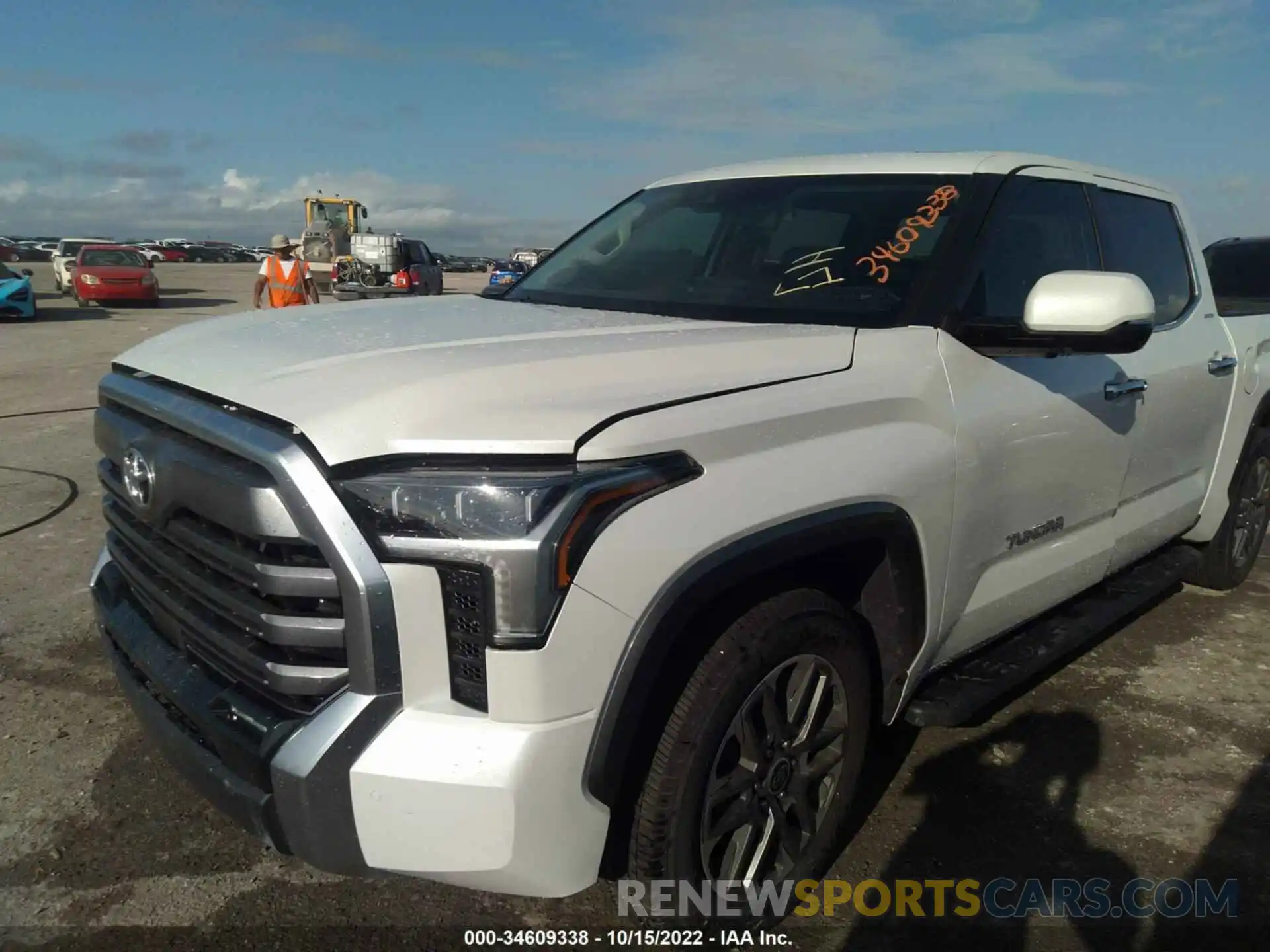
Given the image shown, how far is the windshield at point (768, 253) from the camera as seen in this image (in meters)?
2.76

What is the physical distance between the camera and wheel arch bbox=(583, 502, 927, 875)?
5.98 ft

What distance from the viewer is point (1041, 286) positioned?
2508mm

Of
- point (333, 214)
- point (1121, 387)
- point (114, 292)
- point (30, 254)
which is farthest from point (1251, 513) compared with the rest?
point (30, 254)

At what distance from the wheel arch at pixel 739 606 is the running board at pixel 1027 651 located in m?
0.20

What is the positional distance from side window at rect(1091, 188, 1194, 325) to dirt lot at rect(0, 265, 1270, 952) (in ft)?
4.88

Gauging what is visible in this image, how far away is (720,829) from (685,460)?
851 millimetres

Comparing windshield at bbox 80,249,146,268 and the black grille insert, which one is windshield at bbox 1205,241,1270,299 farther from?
windshield at bbox 80,249,146,268

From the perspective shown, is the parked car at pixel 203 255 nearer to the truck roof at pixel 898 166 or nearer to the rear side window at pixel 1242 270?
the rear side window at pixel 1242 270

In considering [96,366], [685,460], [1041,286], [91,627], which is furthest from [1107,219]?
[96,366]

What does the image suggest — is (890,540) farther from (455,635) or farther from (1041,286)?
(455,635)

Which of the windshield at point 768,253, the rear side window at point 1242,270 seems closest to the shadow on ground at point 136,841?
the windshield at point 768,253

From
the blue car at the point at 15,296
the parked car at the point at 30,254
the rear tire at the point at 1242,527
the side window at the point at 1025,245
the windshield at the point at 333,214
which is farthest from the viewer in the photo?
the parked car at the point at 30,254

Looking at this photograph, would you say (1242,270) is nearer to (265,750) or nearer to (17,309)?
(265,750)

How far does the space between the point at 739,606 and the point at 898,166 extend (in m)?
1.78
